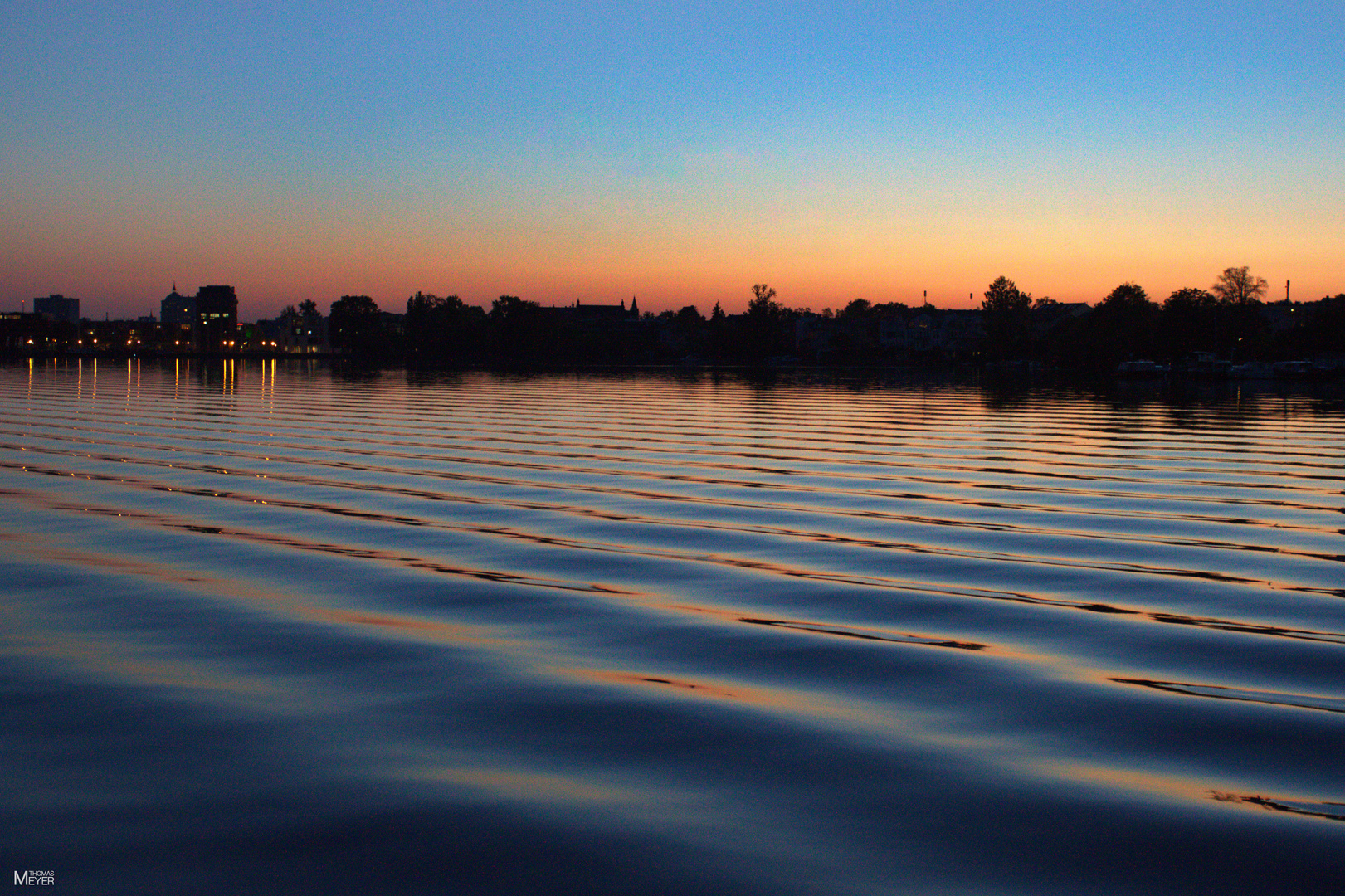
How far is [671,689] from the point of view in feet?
23.9

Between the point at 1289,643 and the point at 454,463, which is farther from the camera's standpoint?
the point at 454,463

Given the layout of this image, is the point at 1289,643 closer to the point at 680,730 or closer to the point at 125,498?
the point at 680,730

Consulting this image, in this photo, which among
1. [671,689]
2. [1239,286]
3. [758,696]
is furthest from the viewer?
[1239,286]

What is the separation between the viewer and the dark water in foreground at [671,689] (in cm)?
482

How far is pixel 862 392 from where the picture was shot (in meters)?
63.7

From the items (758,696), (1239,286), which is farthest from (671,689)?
(1239,286)

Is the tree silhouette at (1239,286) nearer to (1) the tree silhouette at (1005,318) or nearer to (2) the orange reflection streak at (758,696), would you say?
(1) the tree silhouette at (1005,318)

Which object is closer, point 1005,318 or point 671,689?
point 671,689

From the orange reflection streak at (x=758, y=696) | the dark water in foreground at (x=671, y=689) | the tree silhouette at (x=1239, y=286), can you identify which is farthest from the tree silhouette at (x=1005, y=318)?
the orange reflection streak at (x=758, y=696)

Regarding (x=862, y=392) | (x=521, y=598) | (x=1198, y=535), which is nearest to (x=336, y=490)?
(x=521, y=598)

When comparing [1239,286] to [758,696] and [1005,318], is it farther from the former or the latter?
[758,696]

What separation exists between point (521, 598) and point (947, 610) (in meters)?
3.59

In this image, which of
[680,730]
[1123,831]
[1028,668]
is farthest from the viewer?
[1028,668]

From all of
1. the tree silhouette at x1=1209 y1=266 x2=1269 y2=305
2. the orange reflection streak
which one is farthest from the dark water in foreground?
the tree silhouette at x1=1209 y1=266 x2=1269 y2=305
